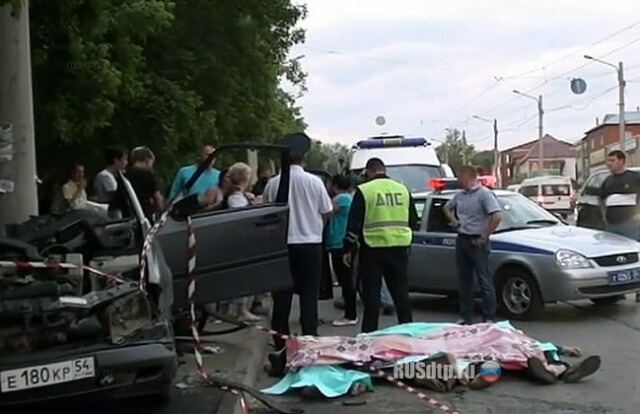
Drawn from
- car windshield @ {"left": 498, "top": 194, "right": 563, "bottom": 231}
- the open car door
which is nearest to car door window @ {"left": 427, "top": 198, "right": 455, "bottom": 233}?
car windshield @ {"left": 498, "top": 194, "right": 563, "bottom": 231}

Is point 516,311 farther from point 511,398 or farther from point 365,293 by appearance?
point 511,398

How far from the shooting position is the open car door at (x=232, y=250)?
7.35 meters

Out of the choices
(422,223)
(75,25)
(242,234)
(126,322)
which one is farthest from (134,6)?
(126,322)

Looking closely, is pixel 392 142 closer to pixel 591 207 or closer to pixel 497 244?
pixel 591 207

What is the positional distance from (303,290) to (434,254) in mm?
3884

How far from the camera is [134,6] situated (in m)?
11.7

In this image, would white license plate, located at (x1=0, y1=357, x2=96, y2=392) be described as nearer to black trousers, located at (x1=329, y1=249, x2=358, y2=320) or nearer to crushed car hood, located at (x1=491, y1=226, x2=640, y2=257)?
black trousers, located at (x1=329, y1=249, x2=358, y2=320)

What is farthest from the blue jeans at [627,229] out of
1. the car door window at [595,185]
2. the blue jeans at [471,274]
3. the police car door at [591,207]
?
the blue jeans at [471,274]

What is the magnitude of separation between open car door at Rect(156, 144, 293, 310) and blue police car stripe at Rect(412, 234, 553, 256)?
3.84 metres

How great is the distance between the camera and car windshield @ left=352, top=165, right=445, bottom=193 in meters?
20.3

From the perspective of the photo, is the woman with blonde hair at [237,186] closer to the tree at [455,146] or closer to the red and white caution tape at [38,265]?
the red and white caution tape at [38,265]

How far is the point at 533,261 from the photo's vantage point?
10719 mm

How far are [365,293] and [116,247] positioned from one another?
10.6 feet

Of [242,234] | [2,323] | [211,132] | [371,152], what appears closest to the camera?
[2,323]
